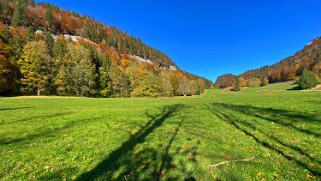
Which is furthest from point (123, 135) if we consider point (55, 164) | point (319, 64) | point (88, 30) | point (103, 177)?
point (319, 64)

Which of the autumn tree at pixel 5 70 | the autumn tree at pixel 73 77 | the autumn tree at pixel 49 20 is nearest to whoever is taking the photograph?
the autumn tree at pixel 5 70

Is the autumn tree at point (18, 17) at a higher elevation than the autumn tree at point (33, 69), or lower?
higher

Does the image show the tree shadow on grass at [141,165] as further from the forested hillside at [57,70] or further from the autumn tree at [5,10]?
the autumn tree at [5,10]

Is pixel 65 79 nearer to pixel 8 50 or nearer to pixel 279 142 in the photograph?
pixel 8 50

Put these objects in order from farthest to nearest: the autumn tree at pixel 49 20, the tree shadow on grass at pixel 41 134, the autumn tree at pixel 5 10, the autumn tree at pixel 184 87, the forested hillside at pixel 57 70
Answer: the autumn tree at pixel 49 20, the autumn tree at pixel 5 10, the autumn tree at pixel 184 87, the forested hillside at pixel 57 70, the tree shadow on grass at pixel 41 134

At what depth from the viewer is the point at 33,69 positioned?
181 feet

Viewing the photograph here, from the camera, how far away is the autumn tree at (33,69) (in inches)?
2132

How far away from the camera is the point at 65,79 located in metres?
61.8

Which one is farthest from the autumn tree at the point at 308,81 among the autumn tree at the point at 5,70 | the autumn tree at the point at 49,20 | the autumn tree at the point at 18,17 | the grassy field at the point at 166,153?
the autumn tree at the point at 49,20

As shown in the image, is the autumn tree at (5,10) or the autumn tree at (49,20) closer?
the autumn tree at (5,10)

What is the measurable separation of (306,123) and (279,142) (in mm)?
5503

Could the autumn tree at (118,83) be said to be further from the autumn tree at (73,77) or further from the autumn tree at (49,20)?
the autumn tree at (49,20)

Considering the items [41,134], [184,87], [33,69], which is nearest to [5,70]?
[33,69]

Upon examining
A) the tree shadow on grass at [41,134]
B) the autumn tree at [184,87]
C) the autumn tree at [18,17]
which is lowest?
the tree shadow on grass at [41,134]
